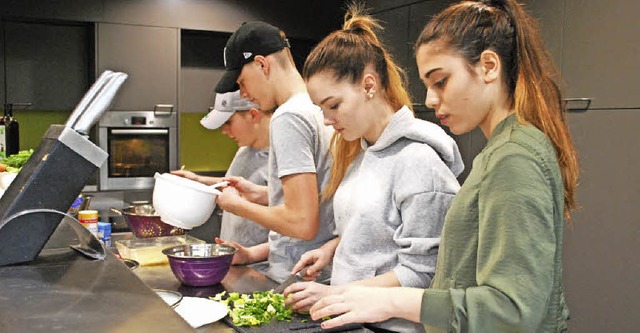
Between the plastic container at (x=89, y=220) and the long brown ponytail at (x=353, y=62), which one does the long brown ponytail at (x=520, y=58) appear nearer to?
the long brown ponytail at (x=353, y=62)

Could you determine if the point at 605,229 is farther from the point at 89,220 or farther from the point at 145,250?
the point at 89,220

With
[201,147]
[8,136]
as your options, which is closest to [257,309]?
[8,136]

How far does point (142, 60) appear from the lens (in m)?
4.40

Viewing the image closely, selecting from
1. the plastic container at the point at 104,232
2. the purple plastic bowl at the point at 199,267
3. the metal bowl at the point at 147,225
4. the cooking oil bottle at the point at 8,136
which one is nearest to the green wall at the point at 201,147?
the cooking oil bottle at the point at 8,136

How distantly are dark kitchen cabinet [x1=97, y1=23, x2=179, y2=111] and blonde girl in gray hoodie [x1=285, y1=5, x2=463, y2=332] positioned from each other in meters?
2.97

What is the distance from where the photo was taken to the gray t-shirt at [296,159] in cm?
176

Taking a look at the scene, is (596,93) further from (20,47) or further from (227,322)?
(20,47)

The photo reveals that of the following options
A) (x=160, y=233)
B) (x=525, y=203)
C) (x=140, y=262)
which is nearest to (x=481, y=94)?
(x=525, y=203)

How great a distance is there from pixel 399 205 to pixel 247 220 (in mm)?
907

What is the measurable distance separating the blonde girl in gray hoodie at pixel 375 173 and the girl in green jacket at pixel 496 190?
0.22m

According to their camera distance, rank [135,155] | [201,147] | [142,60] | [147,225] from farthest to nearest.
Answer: [201,147], [135,155], [142,60], [147,225]

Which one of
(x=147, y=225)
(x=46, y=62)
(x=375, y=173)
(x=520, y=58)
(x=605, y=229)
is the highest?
(x=46, y=62)

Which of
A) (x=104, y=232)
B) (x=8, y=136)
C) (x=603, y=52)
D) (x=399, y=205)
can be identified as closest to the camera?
(x=399, y=205)

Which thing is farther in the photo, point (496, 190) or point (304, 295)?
point (304, 295)
